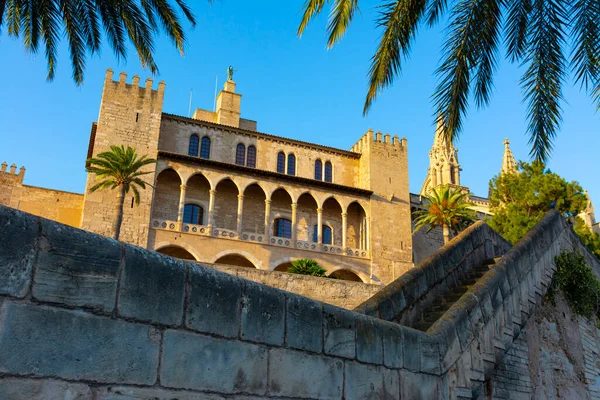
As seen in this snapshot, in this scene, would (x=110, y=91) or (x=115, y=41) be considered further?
(x=110, y=91)

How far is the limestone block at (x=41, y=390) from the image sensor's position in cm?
265

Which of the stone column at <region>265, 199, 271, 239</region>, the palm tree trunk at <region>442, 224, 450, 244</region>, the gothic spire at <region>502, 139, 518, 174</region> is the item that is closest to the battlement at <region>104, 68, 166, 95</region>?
the stone column at <region>265, 199, 271, 239</region>

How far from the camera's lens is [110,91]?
110ft

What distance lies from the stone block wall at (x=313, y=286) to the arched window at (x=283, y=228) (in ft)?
45.3

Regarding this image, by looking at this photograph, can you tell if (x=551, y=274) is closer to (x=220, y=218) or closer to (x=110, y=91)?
(x=220, y=218)

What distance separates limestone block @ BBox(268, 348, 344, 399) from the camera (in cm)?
415

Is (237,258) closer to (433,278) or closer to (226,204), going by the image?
(226,204)

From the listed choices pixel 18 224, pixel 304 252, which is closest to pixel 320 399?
pixel 18 224

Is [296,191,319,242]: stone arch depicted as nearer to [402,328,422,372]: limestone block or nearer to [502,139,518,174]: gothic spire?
[502,139,518,174]: gothic spire

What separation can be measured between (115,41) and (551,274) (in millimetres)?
11074

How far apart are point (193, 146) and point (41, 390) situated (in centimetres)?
3412

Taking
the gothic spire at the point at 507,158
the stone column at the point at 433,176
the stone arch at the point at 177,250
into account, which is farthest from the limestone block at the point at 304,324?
the gothic spire at the point at 507,158

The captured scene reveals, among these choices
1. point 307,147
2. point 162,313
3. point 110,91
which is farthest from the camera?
point 307,147

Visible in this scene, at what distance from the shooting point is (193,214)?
3462 cm
